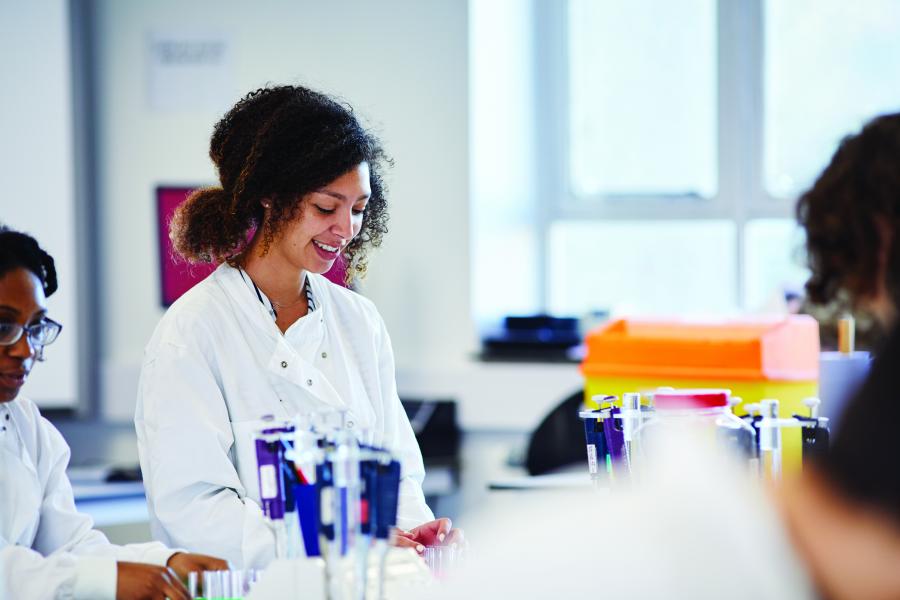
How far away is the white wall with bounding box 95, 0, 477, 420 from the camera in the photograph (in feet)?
11.7

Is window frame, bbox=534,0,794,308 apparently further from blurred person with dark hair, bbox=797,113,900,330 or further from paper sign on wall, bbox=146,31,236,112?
blurred person with dark hair, bbox=797,113,900,330

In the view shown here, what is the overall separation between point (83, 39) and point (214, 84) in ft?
1.47

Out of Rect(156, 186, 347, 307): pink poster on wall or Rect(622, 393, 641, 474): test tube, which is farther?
Rect(156, 186, 347, 307): pink poster on wall

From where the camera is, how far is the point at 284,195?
1.85 meters

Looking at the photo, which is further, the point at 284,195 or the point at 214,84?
the point at 214,84

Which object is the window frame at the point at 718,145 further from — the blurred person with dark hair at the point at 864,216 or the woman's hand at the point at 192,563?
the blurred person with dark hair at the point at 864,216

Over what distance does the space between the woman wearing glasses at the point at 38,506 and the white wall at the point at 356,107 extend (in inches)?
77.5

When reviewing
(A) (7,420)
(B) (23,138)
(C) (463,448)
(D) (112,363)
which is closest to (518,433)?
(C) (463,448)

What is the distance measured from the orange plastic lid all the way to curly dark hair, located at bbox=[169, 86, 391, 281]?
660 mm

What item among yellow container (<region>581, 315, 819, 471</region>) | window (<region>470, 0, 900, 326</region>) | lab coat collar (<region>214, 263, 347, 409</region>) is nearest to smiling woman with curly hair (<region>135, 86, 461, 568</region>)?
lab coat collar (<region>214, 263, 347, 409</region>)

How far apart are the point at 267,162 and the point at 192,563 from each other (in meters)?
0.68

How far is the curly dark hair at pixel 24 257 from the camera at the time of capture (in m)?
1.61

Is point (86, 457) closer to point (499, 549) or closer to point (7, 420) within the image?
point (7, 420)

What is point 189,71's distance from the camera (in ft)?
12.1
